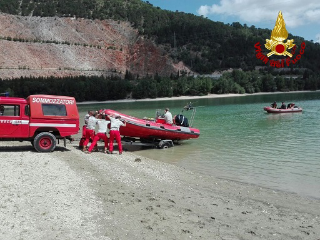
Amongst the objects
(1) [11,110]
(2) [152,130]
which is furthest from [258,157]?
(1) [11,110]

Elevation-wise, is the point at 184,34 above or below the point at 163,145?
above

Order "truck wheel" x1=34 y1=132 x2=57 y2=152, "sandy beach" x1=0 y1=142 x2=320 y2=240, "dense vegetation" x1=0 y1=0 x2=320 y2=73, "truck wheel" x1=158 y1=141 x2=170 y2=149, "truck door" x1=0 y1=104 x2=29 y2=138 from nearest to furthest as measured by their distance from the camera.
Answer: "sandy beach" x1=0 y1=142 x2=320 y2=240
"truck door" x1=0 y1=104 x2=29 y2=138
"truck wheel" x1=34 y1=132 x2=57 y2=152
"truck wheel" x1=158 y1=141 x2=170 y2=149
"dense vegetation" x1=0 y1=0 x2=320 y2=73

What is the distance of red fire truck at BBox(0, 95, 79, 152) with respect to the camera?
11609 mm

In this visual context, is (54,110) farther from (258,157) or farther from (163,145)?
(258,157)

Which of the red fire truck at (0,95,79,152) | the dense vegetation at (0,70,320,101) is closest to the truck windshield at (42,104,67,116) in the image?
the red fire truck at (0,95,79,152)

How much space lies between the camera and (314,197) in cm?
842

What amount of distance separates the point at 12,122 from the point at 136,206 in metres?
6.70

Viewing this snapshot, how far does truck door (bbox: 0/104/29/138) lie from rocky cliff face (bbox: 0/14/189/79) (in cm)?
7937

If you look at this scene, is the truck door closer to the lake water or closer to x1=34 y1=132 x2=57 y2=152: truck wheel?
x1=34 y1=132 x2=57 y2=152: truck wheel

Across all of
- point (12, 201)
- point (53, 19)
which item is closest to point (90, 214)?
point (12, 201)

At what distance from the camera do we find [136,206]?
6.70 metres

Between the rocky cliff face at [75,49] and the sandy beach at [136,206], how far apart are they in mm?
83498

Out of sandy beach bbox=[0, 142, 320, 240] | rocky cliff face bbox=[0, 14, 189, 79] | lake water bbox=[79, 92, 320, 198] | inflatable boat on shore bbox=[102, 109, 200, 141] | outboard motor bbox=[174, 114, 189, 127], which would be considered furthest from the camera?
rocky cliff face bbox=[0, 14, 189, 79]

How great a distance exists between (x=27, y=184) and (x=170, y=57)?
104565 mm
